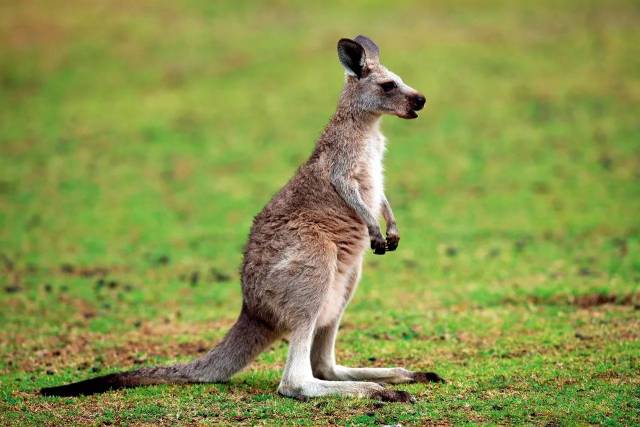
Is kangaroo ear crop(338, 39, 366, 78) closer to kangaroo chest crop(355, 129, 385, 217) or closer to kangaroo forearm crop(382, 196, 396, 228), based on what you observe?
kangaroo chest crop(355, 129, 385, 217)

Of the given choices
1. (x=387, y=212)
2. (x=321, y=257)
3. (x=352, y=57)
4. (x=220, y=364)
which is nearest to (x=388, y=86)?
(x=352, y=57)

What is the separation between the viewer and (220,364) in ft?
22.6

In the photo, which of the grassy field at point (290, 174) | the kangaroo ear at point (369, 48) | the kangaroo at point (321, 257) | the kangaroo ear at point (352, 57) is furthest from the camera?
the kangaroo ear at point (369, 48)

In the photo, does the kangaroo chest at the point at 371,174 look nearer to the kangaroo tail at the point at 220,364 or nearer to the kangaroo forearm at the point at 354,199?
the kangaroo forearm at the point at 354,199

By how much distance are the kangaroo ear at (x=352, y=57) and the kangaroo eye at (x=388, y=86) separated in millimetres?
238

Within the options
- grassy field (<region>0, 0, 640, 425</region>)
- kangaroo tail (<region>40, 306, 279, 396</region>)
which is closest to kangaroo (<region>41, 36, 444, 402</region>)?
kangaroo tail (<region>40, 306, 279, 396</region>)

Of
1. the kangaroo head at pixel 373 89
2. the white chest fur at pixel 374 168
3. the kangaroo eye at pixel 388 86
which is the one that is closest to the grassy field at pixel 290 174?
the white chest fur at pixel 374 168

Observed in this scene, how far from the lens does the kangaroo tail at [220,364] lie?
676cm

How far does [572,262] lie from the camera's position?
40.4 feet

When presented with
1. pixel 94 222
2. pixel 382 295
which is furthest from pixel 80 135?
pixel 382 295

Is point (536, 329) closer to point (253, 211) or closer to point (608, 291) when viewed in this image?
point (608, 291)

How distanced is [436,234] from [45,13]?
59.8 ft

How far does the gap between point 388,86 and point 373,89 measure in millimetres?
128

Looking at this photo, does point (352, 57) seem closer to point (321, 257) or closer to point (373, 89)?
point (373, 89)
